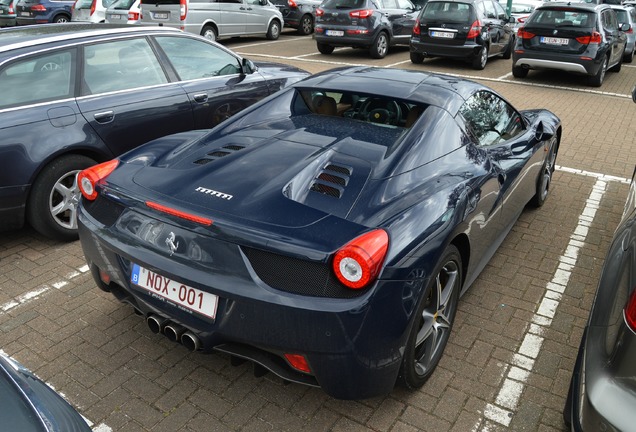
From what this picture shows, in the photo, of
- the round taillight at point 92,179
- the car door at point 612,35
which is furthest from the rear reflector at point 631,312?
the car door at point 612,35

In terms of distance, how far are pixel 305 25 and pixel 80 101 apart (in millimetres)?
15618

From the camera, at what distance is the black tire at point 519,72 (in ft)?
39.9

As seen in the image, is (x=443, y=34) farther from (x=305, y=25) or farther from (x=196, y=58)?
(x=196, y=58)

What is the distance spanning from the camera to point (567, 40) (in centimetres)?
1131

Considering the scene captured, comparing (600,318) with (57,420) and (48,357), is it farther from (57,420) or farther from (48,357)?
(48,357)

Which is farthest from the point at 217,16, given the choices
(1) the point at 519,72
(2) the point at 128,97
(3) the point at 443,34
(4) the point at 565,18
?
(2) the point at 128,97

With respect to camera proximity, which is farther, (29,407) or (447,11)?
(447,11)

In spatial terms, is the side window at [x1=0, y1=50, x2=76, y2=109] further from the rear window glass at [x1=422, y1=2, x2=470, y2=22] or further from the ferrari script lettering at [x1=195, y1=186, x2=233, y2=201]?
the rear window glass at [x1=422, y1=2, x2=470, y2=22]

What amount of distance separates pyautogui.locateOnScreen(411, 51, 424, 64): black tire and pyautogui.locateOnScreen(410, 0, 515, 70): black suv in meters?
0.05

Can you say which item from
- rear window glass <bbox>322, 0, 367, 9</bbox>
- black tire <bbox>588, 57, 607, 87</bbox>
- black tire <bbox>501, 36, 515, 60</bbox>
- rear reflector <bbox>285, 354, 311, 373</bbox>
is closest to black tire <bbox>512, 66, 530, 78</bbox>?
black tire <bbox>588, 57, 607, 87</bbox>

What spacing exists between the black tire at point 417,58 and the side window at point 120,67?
951 cm

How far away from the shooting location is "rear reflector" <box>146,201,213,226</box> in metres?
2.51

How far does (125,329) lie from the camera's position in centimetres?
341

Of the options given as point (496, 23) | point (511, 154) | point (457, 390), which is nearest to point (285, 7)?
point (496, 23)
